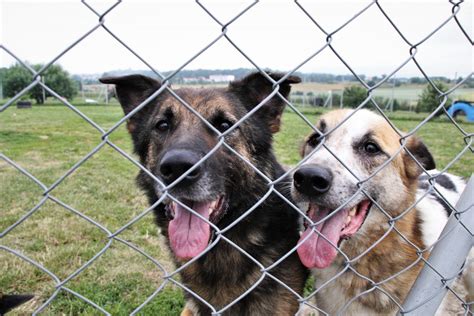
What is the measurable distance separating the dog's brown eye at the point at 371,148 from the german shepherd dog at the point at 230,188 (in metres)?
0.67

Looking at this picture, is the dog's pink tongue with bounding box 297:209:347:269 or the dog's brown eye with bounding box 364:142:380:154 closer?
the dog's pink tongue with bounding box 297:209:347:269

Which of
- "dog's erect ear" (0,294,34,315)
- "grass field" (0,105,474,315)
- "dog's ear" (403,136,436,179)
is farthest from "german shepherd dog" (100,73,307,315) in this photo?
"dog's ear" (403,136,436,179)

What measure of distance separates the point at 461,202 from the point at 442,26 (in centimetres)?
84

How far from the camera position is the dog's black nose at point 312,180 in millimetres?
2168

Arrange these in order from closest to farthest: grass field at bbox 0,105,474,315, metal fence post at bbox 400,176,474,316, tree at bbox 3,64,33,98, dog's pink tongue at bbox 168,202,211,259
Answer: tree at bbox 3,64,33,98 < metal fence post at bbox 400,176,474,316 < dog's pink tongue at bbox 168,202,211,259 < grass field at bbox 0,105,474,315

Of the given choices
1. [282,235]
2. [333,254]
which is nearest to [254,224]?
[282,235]

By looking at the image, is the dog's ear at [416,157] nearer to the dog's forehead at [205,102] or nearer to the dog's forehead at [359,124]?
the dog's forehead at [359,124]

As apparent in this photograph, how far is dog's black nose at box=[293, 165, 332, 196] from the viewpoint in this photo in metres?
2.17

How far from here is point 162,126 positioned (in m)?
2.59

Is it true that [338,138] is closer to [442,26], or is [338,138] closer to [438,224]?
[438,224]

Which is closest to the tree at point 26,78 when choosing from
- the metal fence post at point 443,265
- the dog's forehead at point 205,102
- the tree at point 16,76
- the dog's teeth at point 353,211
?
the tree at point 16,76

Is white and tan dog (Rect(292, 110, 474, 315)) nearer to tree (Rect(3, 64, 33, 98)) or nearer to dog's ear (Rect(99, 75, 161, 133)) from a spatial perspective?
dog's ear (Rect(99, 75, 161, 133))

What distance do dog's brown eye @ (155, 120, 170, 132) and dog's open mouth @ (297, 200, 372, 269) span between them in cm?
109

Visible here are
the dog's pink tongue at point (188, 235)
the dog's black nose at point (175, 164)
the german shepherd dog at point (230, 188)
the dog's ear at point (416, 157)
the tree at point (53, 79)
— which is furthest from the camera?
the dog's ear at point (416, 157)
